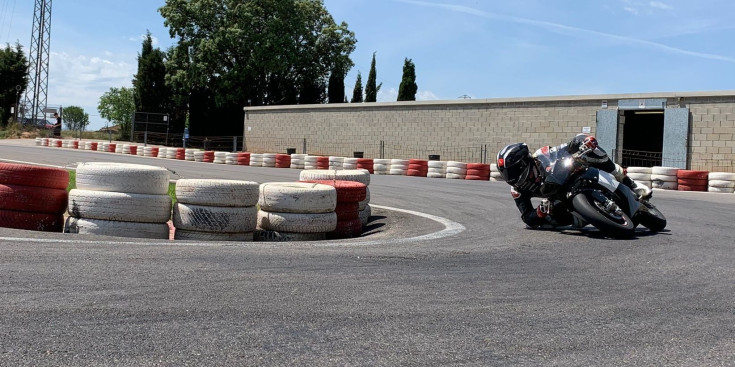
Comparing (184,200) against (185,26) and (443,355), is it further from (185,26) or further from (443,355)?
(185,26)

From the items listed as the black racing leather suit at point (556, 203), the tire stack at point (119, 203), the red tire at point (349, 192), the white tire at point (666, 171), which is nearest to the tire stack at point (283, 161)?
the white tire at point (666, 171)

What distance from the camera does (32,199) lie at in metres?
7.21

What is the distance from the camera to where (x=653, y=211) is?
312 inches

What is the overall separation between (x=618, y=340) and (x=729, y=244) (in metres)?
4.40

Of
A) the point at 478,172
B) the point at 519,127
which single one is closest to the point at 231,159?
the point at 478,172

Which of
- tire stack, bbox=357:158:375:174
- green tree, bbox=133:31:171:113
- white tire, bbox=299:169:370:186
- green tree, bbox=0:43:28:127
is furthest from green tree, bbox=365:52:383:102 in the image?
white tire, bbox=299:169:370:186

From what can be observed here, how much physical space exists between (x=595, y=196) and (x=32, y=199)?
20.0ft

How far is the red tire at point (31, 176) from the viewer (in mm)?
7091

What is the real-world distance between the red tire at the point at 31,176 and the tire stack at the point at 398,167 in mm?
17379

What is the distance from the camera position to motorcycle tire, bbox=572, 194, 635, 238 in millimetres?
7207

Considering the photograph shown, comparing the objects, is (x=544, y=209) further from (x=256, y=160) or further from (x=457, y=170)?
(x=256, y=160)

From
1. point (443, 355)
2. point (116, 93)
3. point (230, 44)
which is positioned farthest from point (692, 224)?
point (116, 93)

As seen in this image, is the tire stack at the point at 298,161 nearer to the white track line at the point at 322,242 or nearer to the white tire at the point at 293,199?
the white track line at the point at 322,242

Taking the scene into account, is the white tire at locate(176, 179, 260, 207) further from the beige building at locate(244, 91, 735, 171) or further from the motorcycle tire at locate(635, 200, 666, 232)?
the beige building at locate(244, 91, 735, 171)
